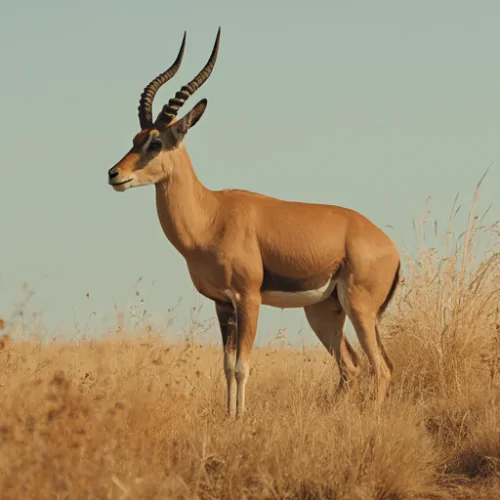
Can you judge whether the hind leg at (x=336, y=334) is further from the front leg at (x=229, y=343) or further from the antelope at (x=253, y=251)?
the front leg at (x=229, y=343)

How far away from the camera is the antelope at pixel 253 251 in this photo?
964 cm

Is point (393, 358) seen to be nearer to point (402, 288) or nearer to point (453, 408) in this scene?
point (402, 288)

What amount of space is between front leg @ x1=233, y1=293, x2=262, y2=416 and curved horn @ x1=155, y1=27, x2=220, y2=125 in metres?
2.09

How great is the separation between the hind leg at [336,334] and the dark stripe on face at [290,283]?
25.7 inches

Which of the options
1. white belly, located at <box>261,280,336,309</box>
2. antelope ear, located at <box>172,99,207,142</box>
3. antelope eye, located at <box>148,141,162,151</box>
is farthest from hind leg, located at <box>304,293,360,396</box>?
Answer: antelope eye, located at <box>148,141,162,151</box>

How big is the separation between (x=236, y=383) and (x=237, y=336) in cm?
58

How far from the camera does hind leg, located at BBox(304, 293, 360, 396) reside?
1105 centimetres

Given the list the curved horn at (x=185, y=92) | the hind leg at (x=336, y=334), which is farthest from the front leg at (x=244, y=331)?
the curved horn at (x=185, y=92)

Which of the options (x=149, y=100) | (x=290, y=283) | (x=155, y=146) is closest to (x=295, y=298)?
(x=290, y=283)

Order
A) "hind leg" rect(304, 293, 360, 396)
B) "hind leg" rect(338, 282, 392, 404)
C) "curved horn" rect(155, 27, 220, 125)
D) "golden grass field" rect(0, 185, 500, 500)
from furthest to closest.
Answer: "hind leg" rect(304, 293, 360, 396)
"hind leg" rect(338, 282, 392, 404)
"curved horn" rect(155, 27, 220, 125)
"golden grass field" rect(0, 185, 500, 500)

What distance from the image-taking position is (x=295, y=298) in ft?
33.7

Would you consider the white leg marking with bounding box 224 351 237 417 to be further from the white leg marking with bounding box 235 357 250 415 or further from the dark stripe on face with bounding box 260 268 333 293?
the dark stripe on face with bounding box 260 268 333 293

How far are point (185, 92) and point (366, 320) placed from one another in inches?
128

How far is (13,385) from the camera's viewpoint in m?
8.86
